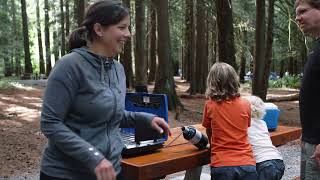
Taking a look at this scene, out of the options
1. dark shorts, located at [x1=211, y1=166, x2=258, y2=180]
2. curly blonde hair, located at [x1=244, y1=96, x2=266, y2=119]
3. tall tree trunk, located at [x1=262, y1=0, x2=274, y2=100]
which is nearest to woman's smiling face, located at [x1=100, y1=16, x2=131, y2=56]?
dark shorts, located at [x1=211, y1=166, x2=258, y2=180]

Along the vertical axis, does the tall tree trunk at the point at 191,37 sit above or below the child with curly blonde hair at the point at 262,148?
above

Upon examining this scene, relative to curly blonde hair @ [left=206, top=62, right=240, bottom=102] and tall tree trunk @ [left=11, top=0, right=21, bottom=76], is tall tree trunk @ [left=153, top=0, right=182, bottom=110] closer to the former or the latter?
curly blonde hair @ [left=206, top=62, right=240, bottom=102]

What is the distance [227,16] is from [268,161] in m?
8.09

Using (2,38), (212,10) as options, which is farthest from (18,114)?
(2,38)

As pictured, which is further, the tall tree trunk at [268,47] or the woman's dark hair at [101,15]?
the tall tree trunk at [268,47]

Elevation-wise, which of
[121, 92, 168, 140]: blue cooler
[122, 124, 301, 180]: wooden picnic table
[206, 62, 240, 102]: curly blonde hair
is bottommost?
[122, 124, 301, 180]: wooden picnic table

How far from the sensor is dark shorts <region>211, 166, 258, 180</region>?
387 cm

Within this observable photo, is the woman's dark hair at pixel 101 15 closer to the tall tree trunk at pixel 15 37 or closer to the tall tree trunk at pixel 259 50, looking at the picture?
the tall tree trunk at pixel 259 50

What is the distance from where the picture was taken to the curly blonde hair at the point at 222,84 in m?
3.99

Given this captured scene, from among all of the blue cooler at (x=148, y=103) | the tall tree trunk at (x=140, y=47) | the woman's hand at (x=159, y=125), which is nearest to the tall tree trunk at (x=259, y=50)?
the tall tree trunk at (x=140, y=47)

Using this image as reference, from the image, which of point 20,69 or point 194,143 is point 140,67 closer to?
point 194,143

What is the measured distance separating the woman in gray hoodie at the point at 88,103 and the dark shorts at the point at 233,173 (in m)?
1.45

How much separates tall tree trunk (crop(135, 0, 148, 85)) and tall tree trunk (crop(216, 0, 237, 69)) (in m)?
4.27

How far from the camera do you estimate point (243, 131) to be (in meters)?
4.03
